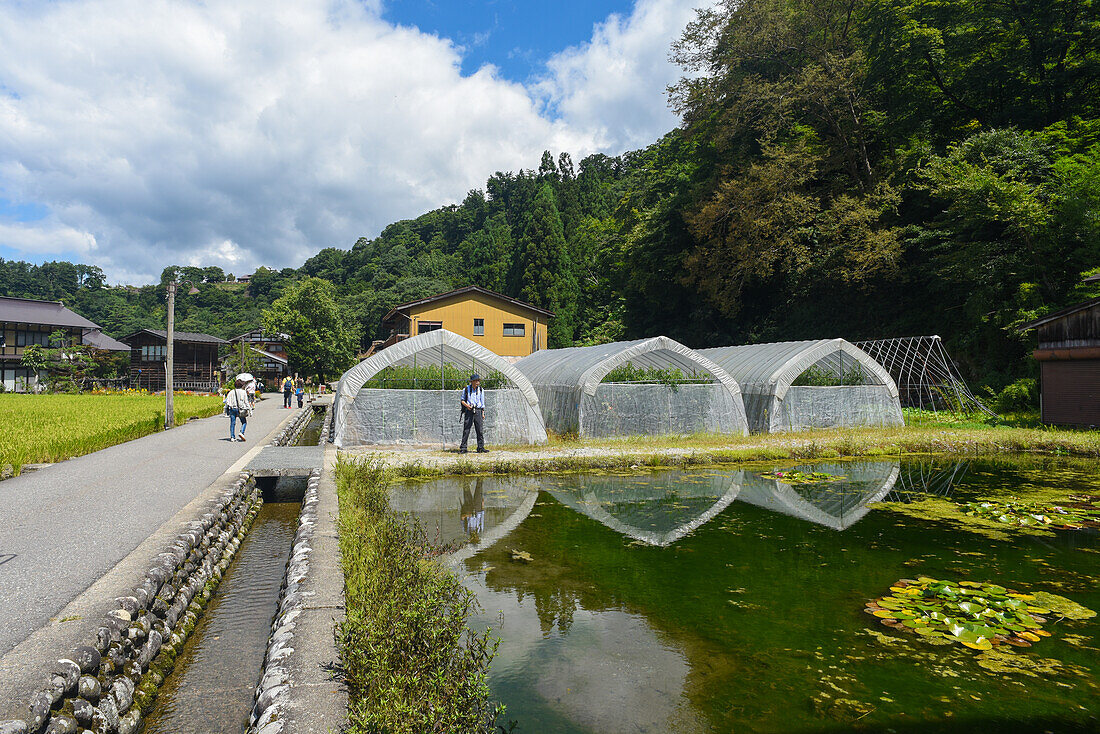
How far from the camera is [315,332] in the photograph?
48.2 metres

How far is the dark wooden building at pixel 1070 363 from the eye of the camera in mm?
17391

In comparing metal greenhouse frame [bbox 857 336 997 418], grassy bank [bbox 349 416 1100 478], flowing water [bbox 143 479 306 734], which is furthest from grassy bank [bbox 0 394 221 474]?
metal greenhouse frame [bbox 857 336 997 418]

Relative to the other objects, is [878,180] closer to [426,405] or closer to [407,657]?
[426,405]

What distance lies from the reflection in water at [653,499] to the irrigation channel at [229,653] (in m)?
4.48

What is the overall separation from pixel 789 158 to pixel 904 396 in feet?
35.0

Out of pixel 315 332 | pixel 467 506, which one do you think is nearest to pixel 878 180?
pixel 467 506

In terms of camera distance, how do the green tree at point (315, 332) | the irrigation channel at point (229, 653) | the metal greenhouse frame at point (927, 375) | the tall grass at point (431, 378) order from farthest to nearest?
the green tree at point (315, 332) → the metal greenhouse frame at point (927, 375) → the tall grass at point (431, 378) → the irrigation channel at point (229, 653)

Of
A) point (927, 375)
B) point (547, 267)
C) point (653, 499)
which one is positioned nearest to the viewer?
point (653, 499)

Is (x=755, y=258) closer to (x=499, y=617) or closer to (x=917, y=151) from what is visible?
(x=917, y=151)

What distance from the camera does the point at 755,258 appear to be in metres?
26.9

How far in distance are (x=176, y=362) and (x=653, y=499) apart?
167ft

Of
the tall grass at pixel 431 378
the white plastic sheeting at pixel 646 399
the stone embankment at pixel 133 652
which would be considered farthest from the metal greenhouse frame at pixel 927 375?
the stone embankment at pixel 133 652

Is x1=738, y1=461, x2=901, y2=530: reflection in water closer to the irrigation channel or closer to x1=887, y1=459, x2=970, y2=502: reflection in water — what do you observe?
x1=887, y1=459, x2=970, y2=502: reflection in water

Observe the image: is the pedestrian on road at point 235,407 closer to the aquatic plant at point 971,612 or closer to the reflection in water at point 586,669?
the reflection in water at point 586,669
